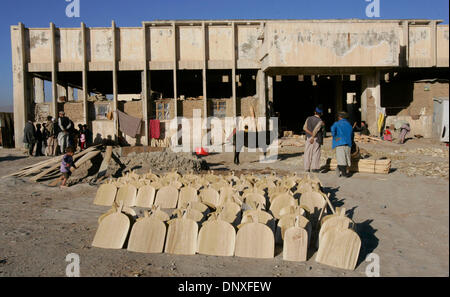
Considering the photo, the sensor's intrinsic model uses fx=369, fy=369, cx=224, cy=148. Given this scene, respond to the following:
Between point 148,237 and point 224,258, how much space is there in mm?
814

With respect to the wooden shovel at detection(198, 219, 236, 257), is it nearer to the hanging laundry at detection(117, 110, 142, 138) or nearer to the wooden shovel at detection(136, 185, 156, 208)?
the wooden shovel at detection(136, 185, 156, 208)

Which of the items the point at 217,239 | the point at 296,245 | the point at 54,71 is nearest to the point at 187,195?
the point at 217,239

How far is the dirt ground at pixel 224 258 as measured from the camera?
3.24 metres

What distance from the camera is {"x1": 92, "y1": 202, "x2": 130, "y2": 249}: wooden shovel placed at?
3873 mm

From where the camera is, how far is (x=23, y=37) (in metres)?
16.4

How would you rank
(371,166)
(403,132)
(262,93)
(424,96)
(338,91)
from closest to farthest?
(371,166) < (403,132) < (262,93) < (424,96) < (338,91)

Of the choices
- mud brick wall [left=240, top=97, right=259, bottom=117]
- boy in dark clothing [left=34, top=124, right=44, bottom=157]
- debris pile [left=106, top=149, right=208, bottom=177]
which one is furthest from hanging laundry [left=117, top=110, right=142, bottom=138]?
debris pile [left=106, top=149, right=208, bottom=177]

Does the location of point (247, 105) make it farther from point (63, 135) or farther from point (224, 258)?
point (224, 258)

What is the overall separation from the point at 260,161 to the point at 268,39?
601 centimetres

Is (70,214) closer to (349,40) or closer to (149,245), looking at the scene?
(149,245)

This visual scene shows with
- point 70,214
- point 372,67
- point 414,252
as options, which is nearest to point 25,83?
point 70,214

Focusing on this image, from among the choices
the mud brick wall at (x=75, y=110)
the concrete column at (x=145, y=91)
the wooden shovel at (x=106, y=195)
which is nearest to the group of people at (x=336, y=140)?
the wooden shovel at (x=106, y=195)

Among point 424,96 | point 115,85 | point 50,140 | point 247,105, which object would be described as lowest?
point 50,140

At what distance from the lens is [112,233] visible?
3906mm
